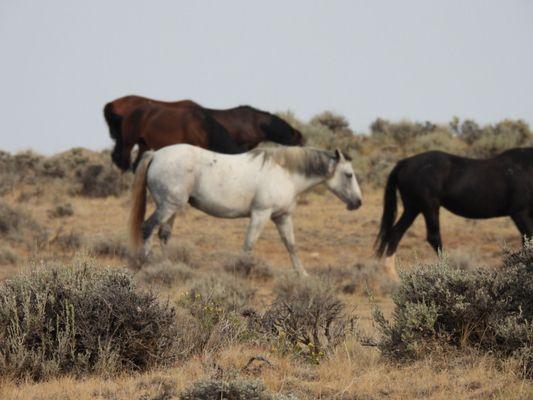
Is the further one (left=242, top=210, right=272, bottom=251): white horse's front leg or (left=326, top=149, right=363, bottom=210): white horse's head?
(left=326, top=149, right=363, bottom=210): white horse's head

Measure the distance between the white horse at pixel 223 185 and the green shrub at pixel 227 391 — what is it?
732 centimetres

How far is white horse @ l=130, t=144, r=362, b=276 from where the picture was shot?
1186cm

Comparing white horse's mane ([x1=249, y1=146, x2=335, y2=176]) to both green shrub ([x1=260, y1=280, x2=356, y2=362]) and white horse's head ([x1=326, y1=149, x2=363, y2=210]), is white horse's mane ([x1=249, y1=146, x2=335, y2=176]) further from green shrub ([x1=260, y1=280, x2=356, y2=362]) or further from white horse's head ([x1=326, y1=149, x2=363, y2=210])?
green shrub ([x1=260, y1=280, x2=356, y2=362])

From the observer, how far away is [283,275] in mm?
11359

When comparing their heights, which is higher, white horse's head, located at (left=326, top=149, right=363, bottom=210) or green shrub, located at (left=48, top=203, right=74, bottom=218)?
white horse's head, located at (left=326, top=149, right=363, bottom=210)

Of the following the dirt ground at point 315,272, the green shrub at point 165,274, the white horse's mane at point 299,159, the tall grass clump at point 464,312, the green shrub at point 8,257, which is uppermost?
the white horse's mane at point 299,159

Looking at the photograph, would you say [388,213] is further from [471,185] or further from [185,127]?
[185,127]

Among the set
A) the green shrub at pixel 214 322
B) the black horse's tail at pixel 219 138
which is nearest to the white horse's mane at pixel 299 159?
the black horse's tail at pixel 219 138

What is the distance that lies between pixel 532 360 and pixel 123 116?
39.3 feet

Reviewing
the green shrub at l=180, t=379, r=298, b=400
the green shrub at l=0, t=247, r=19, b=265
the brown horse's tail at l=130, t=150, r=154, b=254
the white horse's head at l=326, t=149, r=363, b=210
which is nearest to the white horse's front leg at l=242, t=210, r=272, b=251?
the white horse's head at l=326, t=149, r=363, b=210

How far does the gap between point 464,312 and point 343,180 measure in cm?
740

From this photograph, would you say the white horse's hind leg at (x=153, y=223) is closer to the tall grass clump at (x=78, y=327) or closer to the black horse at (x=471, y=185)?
the black horse at (x=471, y=185)

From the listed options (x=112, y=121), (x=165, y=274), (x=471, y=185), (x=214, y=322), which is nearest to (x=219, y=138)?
(x=112, y=121)

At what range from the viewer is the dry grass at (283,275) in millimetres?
4895
